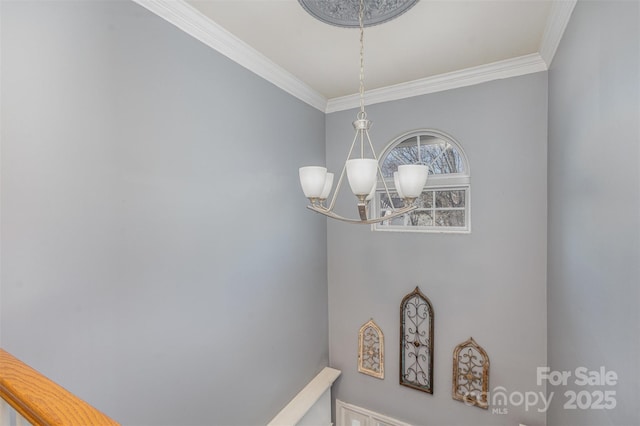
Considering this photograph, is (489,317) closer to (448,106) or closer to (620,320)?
(620,320)

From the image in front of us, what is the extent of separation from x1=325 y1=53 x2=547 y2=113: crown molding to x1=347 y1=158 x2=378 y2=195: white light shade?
6.16 ft

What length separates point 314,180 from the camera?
1238 mm

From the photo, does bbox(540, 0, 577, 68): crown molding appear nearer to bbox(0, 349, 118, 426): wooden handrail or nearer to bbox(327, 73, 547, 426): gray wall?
bbox(327, 73, 547, 426): gray wall

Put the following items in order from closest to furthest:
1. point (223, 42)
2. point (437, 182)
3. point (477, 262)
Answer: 1. point (223, 42)
2. point (477, 262)
3. point (437, 182)

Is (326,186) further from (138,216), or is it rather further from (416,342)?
(416,342)

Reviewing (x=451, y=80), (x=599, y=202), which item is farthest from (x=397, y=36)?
(x=599, y=202)

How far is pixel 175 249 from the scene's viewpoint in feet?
5.22

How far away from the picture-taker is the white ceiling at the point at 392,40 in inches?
64.5

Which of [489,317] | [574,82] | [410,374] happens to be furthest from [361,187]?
[410,374]

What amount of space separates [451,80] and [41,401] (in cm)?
300

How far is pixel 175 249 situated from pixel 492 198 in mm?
2438

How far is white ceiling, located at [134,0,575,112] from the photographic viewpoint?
164cm

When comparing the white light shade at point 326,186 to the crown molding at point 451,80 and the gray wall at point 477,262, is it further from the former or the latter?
the crown molding at point 451,80

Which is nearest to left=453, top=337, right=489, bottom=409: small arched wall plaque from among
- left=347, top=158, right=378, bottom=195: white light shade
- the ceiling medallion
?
left=347, top=158, right=378, bottom=195: white light shade
